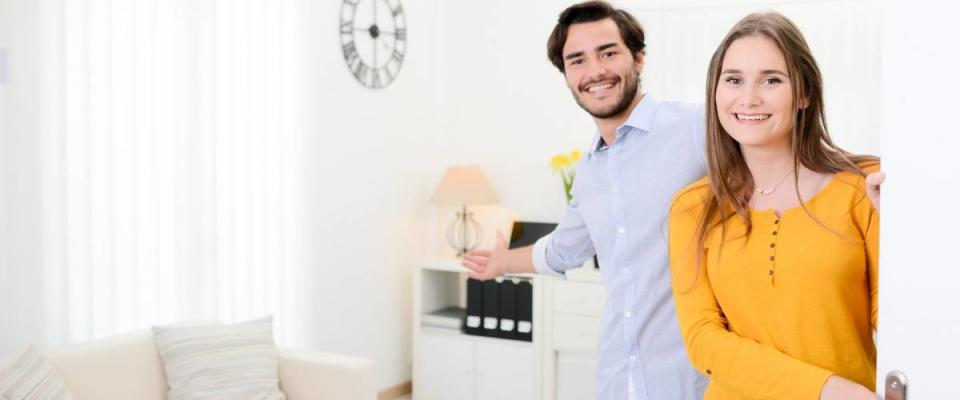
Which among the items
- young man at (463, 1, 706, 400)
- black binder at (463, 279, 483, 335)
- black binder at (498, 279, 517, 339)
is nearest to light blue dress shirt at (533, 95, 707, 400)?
young man at (463, 1, 706, 400)

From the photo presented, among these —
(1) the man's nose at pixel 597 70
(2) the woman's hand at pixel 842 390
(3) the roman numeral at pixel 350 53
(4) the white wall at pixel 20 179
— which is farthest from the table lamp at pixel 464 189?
(2) the woman's hand at pixel 842 390

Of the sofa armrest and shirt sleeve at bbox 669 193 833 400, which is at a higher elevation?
shirt sleeve at bbox 669 193 833 400

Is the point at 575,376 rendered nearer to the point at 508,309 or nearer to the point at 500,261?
the point at 508,309

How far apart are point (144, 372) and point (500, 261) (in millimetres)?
1380

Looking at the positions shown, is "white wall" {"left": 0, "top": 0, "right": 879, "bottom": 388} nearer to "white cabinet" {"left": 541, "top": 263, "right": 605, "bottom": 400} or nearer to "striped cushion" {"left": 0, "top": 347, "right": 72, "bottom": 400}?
"white cabinet" {"left": 541, "top": 263, "right": 605, "bottom": 400}

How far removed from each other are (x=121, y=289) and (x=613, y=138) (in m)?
2.13

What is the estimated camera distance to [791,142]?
56.2 inches

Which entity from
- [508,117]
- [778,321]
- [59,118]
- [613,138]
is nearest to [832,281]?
[778,321]

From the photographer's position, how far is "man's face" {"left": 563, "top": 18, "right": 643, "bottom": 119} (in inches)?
80.4

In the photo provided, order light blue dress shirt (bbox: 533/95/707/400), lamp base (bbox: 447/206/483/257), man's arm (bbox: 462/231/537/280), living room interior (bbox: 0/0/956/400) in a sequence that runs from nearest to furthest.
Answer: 1. light blue dress shirt (bbox: 533/95/707/400)
2. man's arm (bbox: 462/231/537/280)
3. living room interior (bbox: 0/0/956/400)
4. lamp base (bbox: 447/206/483/257)

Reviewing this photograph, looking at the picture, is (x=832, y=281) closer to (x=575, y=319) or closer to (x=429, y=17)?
(x=575, y=319)

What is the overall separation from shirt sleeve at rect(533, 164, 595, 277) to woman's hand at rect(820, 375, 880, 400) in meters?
0.97

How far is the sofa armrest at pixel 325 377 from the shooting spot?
317 cm

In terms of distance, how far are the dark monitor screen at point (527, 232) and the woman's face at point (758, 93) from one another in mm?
3185
